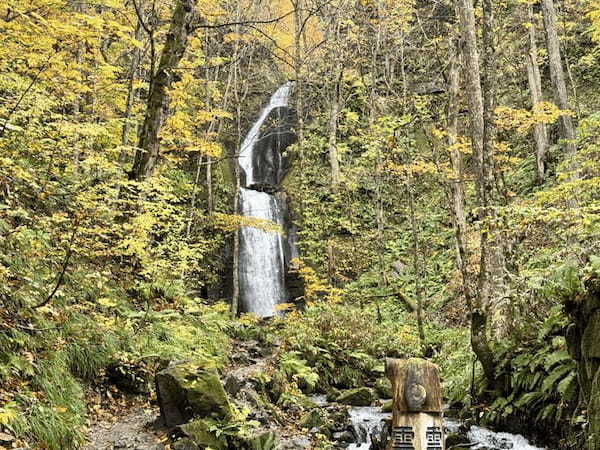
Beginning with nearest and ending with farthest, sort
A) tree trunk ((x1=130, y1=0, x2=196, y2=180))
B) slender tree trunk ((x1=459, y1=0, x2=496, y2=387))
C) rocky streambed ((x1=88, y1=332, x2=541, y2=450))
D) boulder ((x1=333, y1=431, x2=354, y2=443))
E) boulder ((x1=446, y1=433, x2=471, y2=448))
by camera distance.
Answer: rocky streambed ((x1=88, y1=332, x2=541, y2=450)), boulder ((x1=446, y1=433, x2=471, y2=448)), slender tree trunk ((x1=459, y1=0, x2=496, y2=387)), boulder ((x1=333, y1=431, x2=354, y2=443)), tree trunk ((x1=130, y1=0, x2=196, y2=180))

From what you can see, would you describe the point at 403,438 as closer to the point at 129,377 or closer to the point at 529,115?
the point at 129,377

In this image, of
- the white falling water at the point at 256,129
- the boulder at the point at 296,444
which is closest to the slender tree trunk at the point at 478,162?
the boulder at the point at 296,444

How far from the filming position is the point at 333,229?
21609 millimetres

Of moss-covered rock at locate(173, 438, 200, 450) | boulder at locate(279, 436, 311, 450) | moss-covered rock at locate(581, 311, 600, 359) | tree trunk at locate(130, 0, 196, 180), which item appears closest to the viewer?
moss-covered rock at locate(581, 311, 600, 359)

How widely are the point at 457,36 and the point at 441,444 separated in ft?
38.8

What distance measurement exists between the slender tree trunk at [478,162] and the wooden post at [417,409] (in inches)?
128

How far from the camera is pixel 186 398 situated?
6.01m

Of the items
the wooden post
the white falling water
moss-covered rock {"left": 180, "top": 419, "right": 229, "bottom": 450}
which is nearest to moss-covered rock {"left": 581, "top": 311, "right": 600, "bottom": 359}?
the wooden post

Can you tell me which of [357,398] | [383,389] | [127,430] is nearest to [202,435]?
[127,430]

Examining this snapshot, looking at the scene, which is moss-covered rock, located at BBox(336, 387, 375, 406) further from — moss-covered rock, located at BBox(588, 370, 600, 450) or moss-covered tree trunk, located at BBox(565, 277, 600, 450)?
moss-covered rock, located at BBox(588, 370, 600, 450)

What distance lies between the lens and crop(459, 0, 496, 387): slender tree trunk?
7605mm

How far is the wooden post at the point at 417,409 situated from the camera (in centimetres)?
450

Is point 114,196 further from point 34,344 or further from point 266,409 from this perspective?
point 266,409

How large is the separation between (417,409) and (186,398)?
9.55ft
